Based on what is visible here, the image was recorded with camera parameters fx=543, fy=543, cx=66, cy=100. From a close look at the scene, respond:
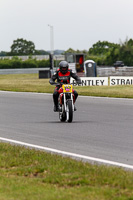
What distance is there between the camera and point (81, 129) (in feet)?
44.4

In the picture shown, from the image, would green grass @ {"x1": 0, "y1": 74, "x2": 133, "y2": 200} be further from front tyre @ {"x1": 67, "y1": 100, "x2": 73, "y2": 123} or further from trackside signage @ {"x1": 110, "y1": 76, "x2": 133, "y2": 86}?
trackside signage @ {"x1": 110, "y1": 76, "x2": 133, "y2": 86}

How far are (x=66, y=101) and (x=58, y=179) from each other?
776cm

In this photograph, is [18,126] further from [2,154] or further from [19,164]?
[19,164]

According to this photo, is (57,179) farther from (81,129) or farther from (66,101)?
(66,101)

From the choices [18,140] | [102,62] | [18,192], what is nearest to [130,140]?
[18,140]

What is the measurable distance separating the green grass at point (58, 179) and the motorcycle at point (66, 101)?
221 inches

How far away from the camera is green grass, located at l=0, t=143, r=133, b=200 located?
6.18m

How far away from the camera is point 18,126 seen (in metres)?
14.6

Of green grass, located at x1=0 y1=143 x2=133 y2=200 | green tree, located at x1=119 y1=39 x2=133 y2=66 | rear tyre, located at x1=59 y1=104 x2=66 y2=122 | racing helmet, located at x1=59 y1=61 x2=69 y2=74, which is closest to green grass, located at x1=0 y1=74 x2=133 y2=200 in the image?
green grass, located at x1=0 y1=143 x2=133 y2=200

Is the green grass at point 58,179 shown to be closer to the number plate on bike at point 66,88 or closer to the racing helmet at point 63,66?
the number plate on bike at point 66,88

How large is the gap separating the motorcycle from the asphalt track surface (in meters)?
0.35

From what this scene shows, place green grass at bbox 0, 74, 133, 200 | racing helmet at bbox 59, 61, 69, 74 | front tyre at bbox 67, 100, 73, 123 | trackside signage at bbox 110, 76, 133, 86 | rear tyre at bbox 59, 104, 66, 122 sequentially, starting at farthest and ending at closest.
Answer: trackside signage at bbox 110, 76, 133, 86, rear tyre at bbox 59, 104, 66, 122, racing helmet at bbox 59, 61, 69, 74, front tyre at bbox 67, 100, 73, 123, green grass at bbox 0, 74, 133, 200

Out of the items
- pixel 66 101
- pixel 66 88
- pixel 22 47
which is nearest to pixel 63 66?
pixel 66 88

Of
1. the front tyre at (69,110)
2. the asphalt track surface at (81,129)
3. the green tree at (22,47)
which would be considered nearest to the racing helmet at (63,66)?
the front tyre at (69,110)
